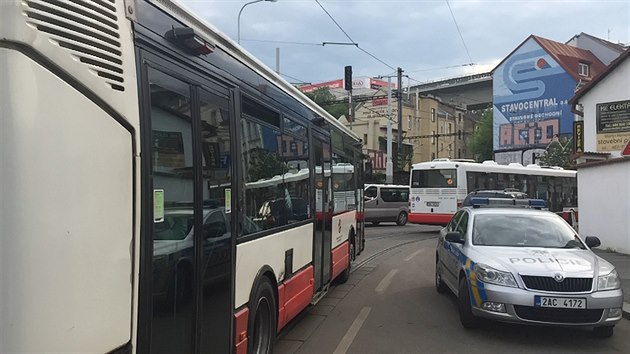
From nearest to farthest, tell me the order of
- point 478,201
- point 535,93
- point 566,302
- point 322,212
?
point 566,302
point 322,212
point 478,201
point 535,93

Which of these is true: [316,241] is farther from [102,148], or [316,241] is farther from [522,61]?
[522,61]

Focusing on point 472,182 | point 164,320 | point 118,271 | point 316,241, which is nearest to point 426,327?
point 316,241

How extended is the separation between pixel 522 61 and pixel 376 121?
16237 millimetres

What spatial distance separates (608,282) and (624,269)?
6.65 metres

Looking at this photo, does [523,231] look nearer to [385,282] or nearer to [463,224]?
[463,224]

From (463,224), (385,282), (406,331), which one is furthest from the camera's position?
(385,282)

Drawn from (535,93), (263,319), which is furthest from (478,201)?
(535,93)

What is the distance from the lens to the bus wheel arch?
457 cm

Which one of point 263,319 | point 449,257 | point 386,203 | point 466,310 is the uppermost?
point 449,257

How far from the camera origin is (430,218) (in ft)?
73.5

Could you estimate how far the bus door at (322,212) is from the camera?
7.42 m

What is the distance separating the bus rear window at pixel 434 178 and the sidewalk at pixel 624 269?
6.98 meters

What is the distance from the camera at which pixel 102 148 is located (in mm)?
2299

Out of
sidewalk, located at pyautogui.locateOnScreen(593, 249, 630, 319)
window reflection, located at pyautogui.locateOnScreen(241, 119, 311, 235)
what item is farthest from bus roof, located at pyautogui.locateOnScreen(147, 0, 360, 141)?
sidewalk, located at pyautogui.locateOnScreen(593, 249, 630, 319)
